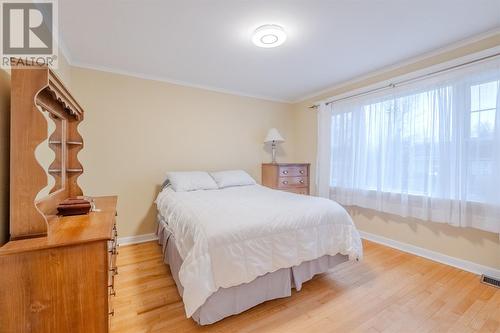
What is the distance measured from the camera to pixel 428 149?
8.00 feet

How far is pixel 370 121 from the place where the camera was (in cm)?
300

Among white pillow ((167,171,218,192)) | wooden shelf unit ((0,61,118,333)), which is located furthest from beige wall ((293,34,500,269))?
wooden shelf unit ((0,61,118,333))

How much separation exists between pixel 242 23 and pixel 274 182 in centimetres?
235

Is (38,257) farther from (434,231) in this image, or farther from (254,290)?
(434,231)

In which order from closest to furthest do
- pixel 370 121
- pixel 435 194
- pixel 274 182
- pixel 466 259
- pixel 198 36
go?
pixel 198 36 < pixel 466 259 < pixel 435 194 < pixel 370 121 < pixel 274 182

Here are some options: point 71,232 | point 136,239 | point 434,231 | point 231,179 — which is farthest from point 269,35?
point 136,239

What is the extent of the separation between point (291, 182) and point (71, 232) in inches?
120

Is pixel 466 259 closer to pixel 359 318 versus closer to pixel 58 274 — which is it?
pixel 359 318

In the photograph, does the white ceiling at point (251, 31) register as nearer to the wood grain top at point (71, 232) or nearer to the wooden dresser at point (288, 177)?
the wooden dresser at point (288, 177)

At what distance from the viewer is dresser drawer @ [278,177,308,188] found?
11.8 feet

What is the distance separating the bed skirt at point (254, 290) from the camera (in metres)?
1.44

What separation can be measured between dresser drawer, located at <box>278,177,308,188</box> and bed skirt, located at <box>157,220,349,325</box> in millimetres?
1664

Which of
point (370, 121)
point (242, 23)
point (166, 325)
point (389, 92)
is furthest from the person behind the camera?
point (370, 121)

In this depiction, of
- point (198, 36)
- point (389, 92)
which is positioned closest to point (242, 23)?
point (198, 36)
